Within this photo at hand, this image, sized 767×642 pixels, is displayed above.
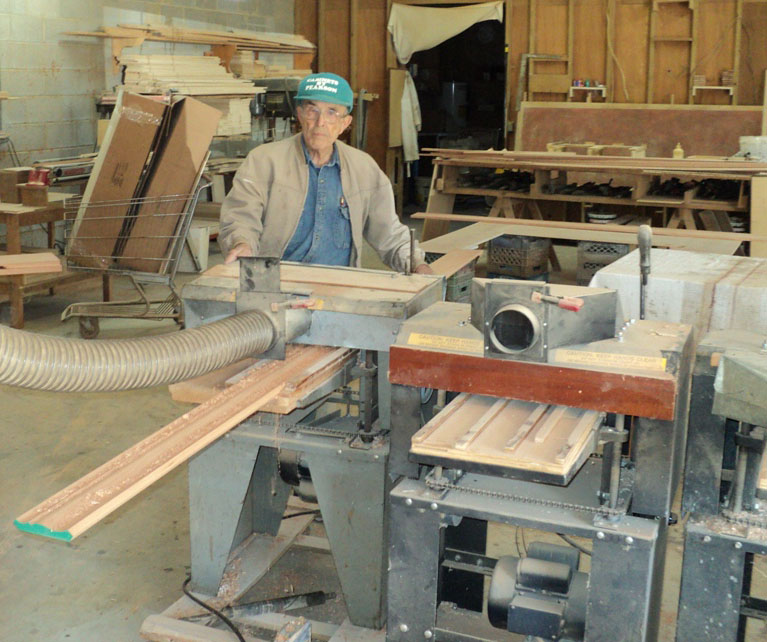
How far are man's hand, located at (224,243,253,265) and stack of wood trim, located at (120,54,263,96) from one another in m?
4.36

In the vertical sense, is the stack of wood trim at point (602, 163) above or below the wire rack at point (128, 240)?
above

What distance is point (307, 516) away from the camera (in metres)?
3.07

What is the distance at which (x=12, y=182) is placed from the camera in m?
5.74

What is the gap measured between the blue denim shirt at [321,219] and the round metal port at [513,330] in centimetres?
163

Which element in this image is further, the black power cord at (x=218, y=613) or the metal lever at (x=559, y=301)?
the black power cord at (x=218, y=613)

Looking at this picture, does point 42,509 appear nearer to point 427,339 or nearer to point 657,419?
point 427,339

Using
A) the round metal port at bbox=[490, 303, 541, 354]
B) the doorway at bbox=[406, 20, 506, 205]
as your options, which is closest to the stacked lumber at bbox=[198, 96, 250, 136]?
the doorway at bbox=[406, 20, 506, 205]

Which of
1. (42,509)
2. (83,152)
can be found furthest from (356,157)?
(83,152)

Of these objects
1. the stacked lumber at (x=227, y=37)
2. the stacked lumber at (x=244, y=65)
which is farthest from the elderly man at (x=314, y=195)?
the stacked lumber at (x=244, y=65)

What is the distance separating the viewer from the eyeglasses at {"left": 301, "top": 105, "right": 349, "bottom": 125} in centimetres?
314

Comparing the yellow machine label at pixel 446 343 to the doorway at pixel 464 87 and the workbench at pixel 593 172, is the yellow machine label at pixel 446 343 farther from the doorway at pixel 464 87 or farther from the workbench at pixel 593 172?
the doorway at pixel 464 87

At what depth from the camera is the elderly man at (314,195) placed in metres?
3.14

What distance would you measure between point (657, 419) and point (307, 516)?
5.37 feet

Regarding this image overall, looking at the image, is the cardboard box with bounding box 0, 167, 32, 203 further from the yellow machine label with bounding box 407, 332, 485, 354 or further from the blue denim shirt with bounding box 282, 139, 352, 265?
the yellow machine label with bounding box 407, 332, 485, 354
